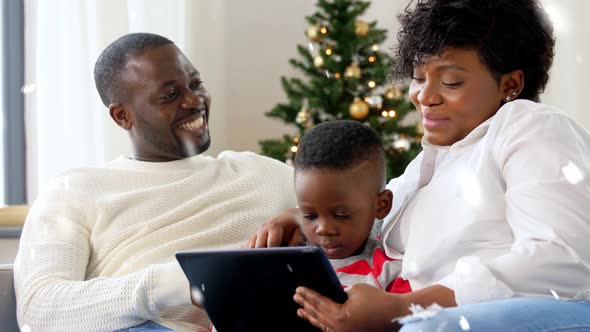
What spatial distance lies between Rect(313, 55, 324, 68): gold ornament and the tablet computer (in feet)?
6.51

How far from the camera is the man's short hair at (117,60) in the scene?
2098 millimetres

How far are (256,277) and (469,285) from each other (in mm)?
352

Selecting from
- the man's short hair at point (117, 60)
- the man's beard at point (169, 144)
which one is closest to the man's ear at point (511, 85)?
the man's beard at point (169, 144)

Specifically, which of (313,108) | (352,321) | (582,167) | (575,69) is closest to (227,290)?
(352,321)

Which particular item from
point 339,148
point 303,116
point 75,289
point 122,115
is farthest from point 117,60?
point 303,116

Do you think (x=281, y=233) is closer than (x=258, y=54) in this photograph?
Yes

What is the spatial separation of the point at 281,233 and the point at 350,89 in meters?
1.82

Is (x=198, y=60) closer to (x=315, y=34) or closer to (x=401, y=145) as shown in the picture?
(x=315, y=34)

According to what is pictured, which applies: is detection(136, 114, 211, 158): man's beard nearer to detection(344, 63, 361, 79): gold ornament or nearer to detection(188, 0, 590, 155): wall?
detection(344, 63, 361, 79): gold ornament

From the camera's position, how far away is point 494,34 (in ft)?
5.20

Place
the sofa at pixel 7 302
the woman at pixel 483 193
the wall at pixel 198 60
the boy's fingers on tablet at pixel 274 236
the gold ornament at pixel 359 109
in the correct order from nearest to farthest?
the woman at pixel 483 193 < the boy's fingers on tablet at pixel 274 236 < the sofa at pixel 7 302 < the wall at pixel 198 60 < the gold ornament at pixel 359 109

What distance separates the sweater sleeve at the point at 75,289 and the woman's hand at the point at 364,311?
442mm

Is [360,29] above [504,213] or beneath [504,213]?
above

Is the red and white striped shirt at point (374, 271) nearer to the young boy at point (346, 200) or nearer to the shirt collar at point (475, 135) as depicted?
the young boy at point (346, 200)
